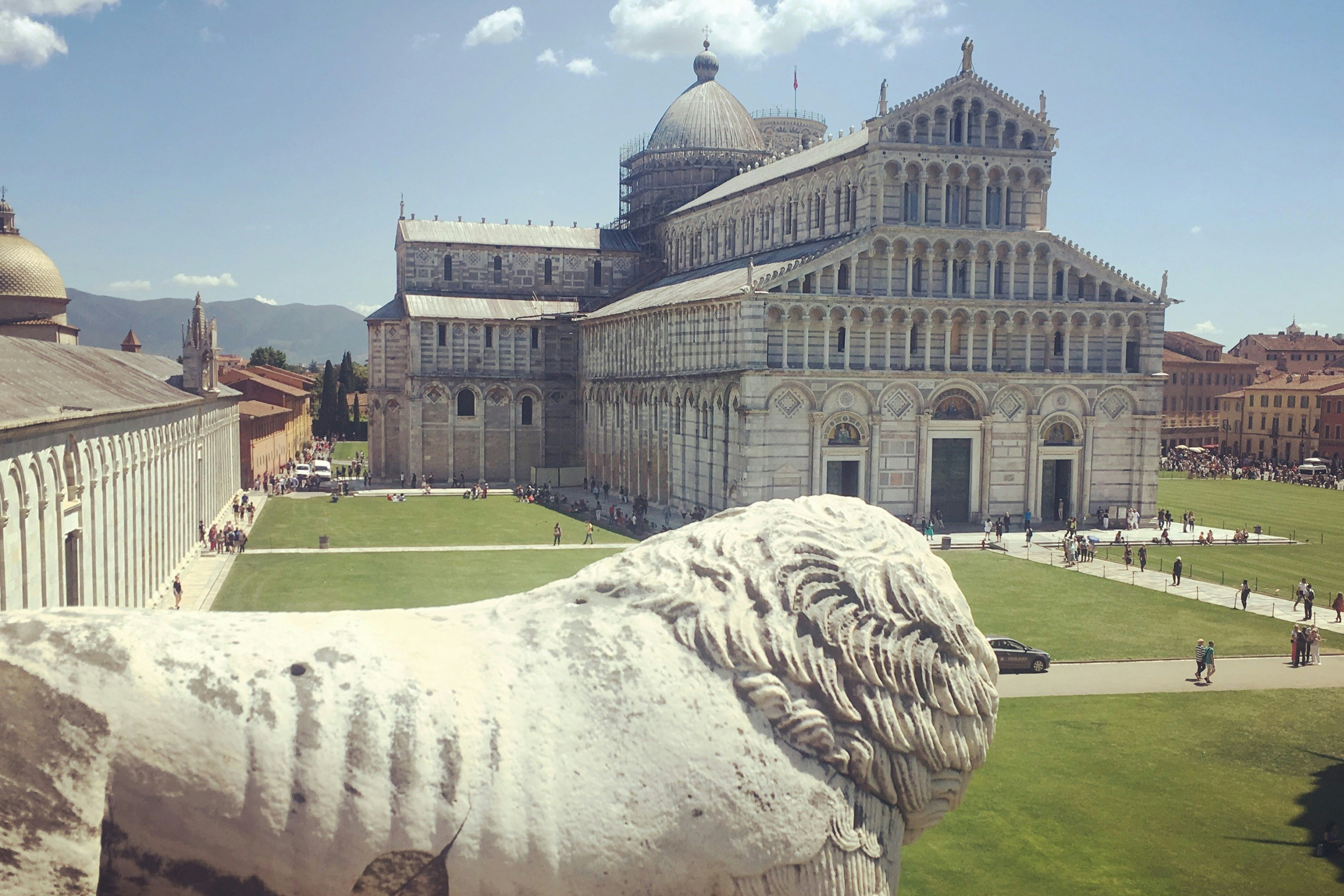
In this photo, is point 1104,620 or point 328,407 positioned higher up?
point 328,407

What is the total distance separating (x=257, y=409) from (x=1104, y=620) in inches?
2302

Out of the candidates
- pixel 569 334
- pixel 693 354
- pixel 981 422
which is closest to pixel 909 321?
pixel 981 422

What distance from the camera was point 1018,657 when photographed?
2811cm

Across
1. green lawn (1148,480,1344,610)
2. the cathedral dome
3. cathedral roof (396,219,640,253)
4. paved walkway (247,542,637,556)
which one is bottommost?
paved walkway (247,542,637,556)

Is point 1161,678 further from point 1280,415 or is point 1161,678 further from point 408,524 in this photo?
point 1280,415

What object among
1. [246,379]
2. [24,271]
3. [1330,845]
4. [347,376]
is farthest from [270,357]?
[1330,845]

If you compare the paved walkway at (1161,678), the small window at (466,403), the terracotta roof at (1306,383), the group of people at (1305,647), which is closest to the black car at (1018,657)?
the paved walkway at (1161,678)

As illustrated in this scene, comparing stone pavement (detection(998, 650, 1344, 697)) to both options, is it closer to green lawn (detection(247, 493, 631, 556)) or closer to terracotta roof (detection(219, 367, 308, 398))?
green lawn (detection(247, 493, 631, 556))

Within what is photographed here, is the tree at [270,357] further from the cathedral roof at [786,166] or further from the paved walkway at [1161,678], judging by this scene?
the paved walkway at [1161,678]

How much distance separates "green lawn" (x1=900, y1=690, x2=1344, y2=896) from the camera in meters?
16.6

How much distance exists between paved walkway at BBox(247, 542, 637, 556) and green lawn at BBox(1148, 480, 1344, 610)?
78.0ft

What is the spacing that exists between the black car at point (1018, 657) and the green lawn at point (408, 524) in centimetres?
2312

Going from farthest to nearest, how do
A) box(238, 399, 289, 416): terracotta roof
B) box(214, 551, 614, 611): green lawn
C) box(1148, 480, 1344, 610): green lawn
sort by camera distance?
box(238, 399, 289, 416): terracotta roof < box(1148, 480, 1344, 610): green lawn < box(214, 551, 614, 611): green lawn

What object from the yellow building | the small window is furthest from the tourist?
the yellow building
